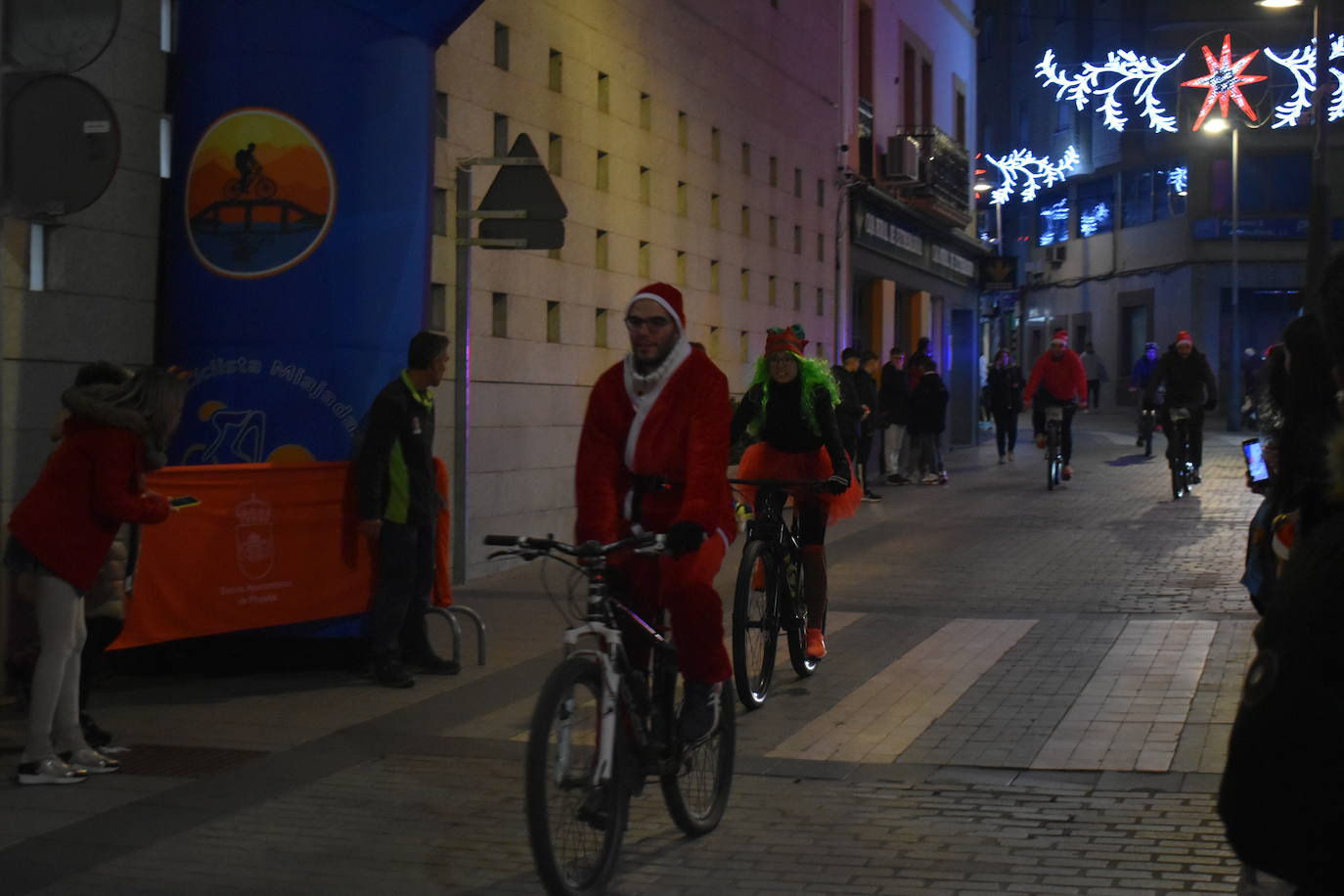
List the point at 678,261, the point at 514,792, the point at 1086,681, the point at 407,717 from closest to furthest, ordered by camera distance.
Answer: the point at 514,792 → the point at 407,717 → the point at 1086,681 → the point at 678,261

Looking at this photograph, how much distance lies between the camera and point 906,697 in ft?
27.6

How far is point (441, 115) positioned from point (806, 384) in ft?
16.5

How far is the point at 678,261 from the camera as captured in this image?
60.0 ft

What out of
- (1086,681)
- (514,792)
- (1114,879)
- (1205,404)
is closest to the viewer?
(1114,879)

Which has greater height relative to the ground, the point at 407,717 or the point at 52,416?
the point at 52,416

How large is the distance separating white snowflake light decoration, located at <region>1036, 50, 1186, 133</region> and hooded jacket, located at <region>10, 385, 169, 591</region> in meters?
43.2

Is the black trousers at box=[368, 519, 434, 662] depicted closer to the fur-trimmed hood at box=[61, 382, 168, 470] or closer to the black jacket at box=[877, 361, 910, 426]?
the fur-trimmed hood at box=[61, 382, 168, 470]

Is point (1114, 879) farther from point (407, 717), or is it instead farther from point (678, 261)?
point (678, 261)

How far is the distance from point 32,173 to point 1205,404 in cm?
1642

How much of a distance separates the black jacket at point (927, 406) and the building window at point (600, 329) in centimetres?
784

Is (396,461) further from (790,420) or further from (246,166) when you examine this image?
(790,420)

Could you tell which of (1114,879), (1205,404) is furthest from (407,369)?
(1205,404)

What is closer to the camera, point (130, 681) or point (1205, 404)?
point (130, 681)

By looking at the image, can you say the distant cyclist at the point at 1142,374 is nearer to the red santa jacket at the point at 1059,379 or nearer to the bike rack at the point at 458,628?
the red santa jacket at the point at 1059,379
